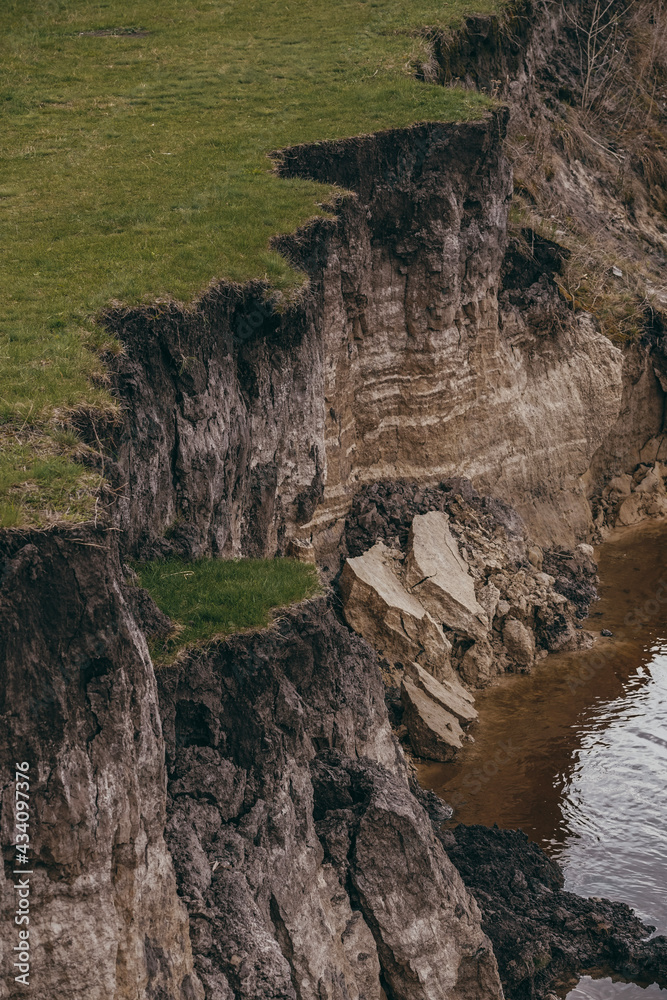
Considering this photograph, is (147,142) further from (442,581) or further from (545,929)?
(545,929)

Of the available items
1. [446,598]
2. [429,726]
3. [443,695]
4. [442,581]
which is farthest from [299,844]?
[442,581]

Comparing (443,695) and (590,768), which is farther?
(443,695)

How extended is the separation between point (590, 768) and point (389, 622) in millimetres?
5005

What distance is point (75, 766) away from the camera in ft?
37.5

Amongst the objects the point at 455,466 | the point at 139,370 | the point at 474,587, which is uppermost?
the point at 139,370

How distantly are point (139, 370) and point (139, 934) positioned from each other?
818 cm

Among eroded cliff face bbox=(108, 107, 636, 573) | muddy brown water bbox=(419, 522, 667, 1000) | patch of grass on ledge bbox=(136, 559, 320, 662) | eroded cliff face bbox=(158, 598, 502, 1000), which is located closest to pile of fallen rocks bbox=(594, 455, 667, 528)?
eroded cliff face bbox=(108, 107, 636, 573)

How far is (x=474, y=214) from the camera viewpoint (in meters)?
27.5

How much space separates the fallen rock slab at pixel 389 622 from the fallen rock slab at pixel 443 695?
32cm

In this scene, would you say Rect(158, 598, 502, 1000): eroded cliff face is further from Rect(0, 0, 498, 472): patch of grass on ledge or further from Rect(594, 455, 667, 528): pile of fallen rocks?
Rect(594, 455, 667, 528): pile of fallen rocks

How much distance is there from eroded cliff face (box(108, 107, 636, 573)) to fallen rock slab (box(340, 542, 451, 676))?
4.60ft

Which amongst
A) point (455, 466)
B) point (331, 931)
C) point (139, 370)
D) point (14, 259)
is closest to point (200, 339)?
point (139, 370)

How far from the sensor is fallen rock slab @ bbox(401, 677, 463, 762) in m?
21.9

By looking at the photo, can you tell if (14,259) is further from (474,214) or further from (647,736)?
(647,736)
